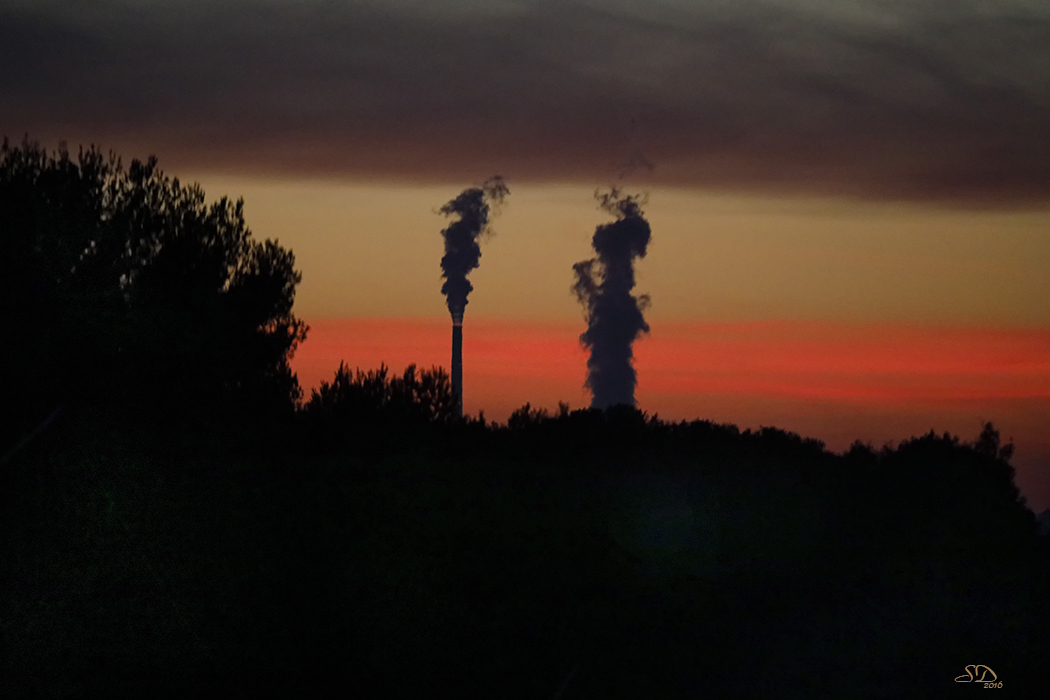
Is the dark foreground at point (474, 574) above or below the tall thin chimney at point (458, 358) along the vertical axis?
below

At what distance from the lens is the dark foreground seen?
861 inches

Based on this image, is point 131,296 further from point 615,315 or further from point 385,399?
point 615,315

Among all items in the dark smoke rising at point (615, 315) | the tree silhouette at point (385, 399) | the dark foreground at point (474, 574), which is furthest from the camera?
the dark smoke rising at point (615, 315)

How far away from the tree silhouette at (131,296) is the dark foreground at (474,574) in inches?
53.9

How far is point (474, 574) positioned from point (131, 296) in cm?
992

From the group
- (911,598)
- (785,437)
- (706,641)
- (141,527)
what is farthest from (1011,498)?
(141,527)

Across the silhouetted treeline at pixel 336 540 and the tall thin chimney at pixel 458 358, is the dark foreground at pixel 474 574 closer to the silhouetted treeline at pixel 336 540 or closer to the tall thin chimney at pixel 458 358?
the silhouetted treeline at pixel 336 540

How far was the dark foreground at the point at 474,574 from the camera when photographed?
861 inches

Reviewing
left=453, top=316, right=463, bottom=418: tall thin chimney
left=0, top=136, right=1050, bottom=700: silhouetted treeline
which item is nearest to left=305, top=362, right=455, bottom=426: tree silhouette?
left=0, top=136, right=1050, bottom=700: silhouetted treeline

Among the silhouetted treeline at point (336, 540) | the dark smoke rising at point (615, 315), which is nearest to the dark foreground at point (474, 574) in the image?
the silhouetted treeline at point (336, 540)

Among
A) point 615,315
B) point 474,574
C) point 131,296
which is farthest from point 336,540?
point 615,315

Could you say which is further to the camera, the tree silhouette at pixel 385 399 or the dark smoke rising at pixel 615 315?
the dark smoke rising at pixel 615 315

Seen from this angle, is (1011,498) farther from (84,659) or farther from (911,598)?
(84,659)

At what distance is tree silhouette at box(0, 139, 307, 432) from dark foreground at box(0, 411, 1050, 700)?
137cm
